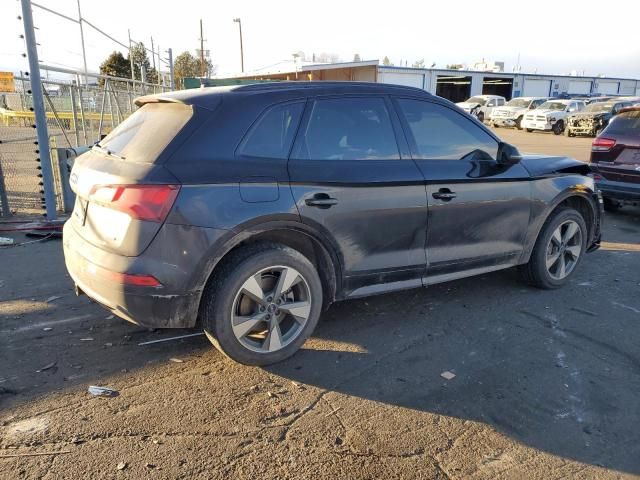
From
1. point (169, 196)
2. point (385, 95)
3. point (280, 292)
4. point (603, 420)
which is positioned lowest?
point (603, 420)

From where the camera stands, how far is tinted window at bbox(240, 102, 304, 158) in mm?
3375

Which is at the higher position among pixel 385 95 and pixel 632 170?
pixel 385 95

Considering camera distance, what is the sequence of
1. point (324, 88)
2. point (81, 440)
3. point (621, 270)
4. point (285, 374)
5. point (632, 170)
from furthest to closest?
1. point (632, 170)
2. point (621, 270)
3. point (324, 88)
4. point (285, 374)
5. point (81, 440)

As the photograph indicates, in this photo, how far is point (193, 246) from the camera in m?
3.10

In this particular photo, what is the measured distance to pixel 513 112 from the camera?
3162 cm

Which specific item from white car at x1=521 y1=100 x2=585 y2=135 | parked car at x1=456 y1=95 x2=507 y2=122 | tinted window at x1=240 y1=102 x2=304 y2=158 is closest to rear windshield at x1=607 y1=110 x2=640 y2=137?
tinted window at x1=240 y1=102 x2=304 y2=158

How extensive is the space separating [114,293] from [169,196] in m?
0.71

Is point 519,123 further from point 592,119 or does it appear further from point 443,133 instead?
point 443,133

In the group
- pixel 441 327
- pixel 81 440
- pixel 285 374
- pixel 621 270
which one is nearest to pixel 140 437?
pixel 81 440

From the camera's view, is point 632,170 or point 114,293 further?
point 632,170

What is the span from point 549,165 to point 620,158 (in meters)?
3.73

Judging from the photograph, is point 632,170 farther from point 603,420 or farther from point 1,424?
point 1,424

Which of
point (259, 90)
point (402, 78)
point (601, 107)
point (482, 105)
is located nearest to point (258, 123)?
point (259, 90)

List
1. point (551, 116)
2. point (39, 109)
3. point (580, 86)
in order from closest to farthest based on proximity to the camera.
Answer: point (39, 109)
point (551, 116)
point (580, 86)
